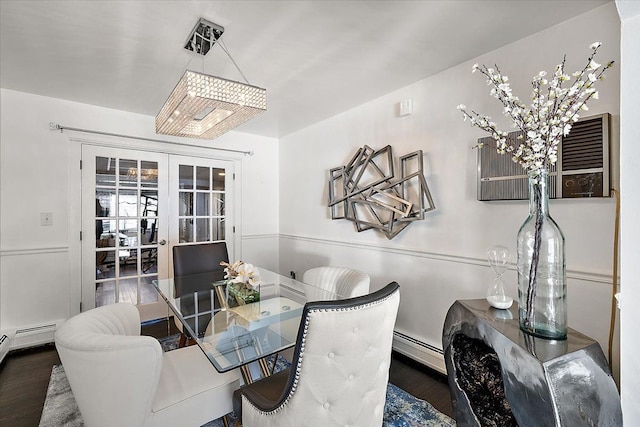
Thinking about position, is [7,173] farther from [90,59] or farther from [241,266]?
[241,266]

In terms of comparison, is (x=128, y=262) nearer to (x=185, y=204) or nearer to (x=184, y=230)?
(x=184, y=230)

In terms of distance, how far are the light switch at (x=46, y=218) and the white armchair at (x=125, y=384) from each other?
84.7 inches

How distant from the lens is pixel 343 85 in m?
2.62

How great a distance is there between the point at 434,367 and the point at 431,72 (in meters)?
2.31

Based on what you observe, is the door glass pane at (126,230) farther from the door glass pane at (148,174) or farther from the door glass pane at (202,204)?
the door glass pane at (202,204)

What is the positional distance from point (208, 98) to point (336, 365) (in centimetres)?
149

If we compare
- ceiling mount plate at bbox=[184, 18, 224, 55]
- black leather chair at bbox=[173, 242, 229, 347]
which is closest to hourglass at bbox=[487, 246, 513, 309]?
black leather chair at bbox=[173, 242, 229, 347]

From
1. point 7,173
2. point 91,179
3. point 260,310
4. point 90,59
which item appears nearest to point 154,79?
point 90,59

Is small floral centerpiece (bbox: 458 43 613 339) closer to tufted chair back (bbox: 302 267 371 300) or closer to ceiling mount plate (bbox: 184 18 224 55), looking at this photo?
tufted chair back (bbox: 302 267 371 300)

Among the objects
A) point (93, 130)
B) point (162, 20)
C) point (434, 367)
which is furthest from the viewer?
point (93, 130)

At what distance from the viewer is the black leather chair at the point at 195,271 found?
2287mm

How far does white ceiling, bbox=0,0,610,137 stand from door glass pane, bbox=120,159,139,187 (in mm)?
784

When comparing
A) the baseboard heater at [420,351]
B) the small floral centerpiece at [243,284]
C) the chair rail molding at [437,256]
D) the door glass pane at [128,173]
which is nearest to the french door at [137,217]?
the door glass pane at [128,173]

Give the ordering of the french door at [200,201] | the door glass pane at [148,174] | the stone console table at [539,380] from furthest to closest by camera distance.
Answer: the french door at [200,201] → the door glass pane at [148,174] → the stone console table at [539,380]
